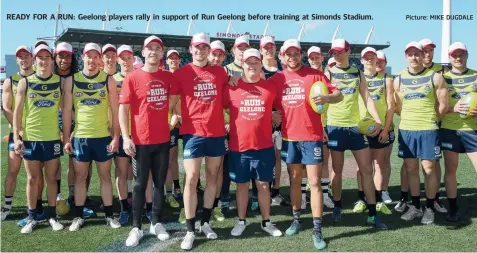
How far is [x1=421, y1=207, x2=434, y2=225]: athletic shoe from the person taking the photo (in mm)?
5227

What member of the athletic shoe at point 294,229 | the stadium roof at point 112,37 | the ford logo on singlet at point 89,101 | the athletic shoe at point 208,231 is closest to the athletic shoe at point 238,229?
the athletic shoe at point 208,231

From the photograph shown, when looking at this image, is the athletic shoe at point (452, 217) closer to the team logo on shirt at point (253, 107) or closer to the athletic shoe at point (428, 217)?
the athletic shoe at point (428, 217)

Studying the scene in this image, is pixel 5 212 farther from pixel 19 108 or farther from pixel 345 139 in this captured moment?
pixel 345 139

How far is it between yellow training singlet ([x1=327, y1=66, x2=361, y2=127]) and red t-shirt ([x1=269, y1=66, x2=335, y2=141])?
676 mm

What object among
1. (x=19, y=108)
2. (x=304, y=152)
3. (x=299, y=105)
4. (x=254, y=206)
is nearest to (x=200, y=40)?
(x=299, y=105)

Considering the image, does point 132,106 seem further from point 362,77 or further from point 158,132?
point 362,77

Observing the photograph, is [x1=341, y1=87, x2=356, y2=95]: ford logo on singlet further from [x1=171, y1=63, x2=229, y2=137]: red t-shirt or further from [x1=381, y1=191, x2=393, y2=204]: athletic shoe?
[x1=381, y1=191, x2=393, y2=204]: athletic shoe

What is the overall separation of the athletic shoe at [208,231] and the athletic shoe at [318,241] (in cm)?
118

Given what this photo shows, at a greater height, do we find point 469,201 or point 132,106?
point 132,106

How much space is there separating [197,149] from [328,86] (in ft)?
5.77

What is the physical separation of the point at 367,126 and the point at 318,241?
1650 mm

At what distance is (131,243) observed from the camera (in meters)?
4.54

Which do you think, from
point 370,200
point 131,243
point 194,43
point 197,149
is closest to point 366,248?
point 370,200

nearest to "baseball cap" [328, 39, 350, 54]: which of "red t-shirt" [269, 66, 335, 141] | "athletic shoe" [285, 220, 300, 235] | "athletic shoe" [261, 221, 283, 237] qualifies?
"red t-shirt" [269, 66, 335, 141]
